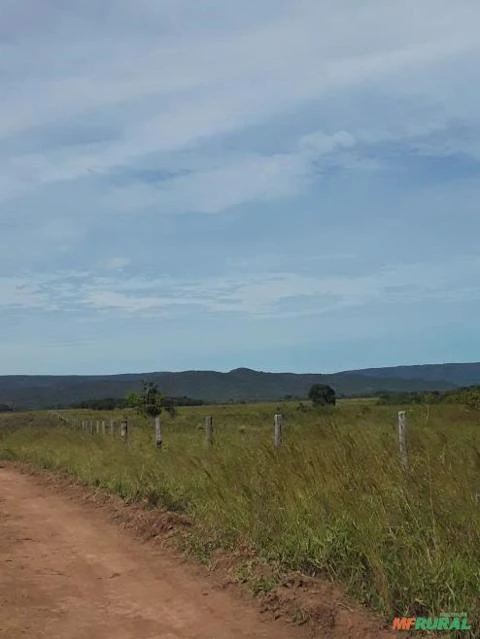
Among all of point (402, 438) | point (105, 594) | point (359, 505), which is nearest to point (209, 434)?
point (402, 438)

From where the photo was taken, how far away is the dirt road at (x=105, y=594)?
20.3 feet

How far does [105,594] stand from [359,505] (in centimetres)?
253

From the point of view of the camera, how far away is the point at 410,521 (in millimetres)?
6613

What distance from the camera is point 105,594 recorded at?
7.31 m

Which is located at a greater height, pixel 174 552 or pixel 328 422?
pixel 328 422

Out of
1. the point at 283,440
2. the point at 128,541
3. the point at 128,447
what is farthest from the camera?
the point at 128,447

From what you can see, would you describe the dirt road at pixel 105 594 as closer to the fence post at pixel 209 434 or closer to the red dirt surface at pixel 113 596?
the red dirt surface at pixel 113 596

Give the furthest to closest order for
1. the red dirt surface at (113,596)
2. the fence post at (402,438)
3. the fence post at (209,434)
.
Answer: the fence post at (209,434) < the fence post at (402,438) < the red dirt surface at (113,596)

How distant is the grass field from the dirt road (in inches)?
31.4

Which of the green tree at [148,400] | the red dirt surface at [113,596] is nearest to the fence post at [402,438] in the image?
the red dirt surface at [113,596]

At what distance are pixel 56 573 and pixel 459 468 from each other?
4.33 metres

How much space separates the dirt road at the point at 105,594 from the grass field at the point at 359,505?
80 cm

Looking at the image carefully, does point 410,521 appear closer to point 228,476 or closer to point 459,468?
point 459,468

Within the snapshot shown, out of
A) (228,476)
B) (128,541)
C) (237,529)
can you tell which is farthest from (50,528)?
(237,529)
